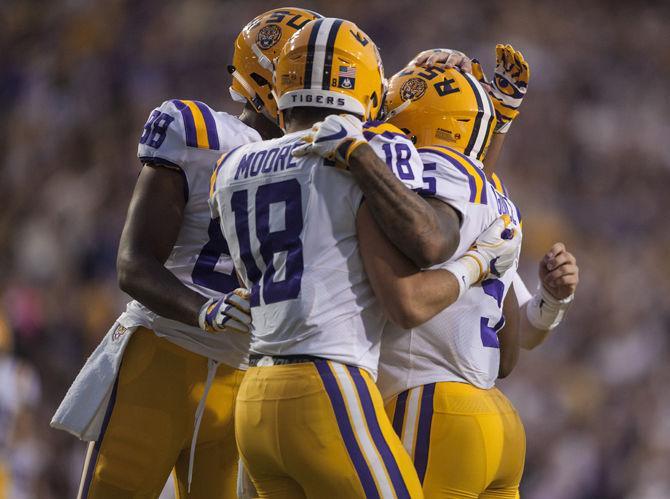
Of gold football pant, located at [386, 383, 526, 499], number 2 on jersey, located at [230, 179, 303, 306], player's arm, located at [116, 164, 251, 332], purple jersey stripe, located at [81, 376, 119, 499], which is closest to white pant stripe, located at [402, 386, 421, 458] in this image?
gold football pant, located at [386, 383, 526, 499]

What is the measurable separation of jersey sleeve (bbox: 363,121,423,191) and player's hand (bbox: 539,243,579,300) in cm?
90

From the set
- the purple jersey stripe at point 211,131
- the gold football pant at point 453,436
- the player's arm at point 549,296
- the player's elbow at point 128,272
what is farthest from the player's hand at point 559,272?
the player's elbow at point 128,272

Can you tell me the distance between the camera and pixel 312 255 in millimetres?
2238

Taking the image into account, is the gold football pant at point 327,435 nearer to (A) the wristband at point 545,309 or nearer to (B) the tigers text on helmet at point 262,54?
(B) the tigers text on helmet at point 262,54

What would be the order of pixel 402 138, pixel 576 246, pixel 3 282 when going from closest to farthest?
pixel 402 138 < pixel 3 282 < pixel 576 246

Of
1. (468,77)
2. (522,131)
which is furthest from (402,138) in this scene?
(522,131)

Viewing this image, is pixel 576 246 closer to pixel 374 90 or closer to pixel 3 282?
pixel 3 282

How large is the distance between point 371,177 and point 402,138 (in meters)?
0.19

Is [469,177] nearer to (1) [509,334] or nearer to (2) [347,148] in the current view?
(2) [347,148]

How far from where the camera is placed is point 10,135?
8094 millimetres

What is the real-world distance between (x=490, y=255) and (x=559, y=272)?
690 mm

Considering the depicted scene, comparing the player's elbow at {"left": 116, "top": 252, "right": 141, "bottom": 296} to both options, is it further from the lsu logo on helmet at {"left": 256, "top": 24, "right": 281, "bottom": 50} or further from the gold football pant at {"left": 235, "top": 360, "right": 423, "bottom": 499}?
the lsu logo on helmet at {"left": 256, "top": 24, "right": 281, "bottom": 50}

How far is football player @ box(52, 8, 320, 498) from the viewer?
2.69 m

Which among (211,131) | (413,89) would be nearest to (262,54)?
(211,131)
